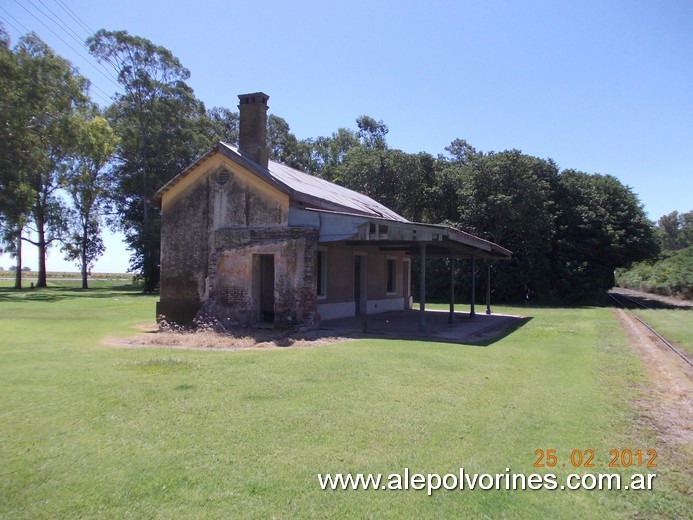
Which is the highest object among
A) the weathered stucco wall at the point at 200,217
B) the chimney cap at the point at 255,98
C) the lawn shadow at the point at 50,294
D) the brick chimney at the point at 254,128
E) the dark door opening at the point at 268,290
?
the chimney cap at the point at 255,98

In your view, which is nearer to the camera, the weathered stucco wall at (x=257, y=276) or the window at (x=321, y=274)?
the weathered stucco wall at (x=257, y=276)

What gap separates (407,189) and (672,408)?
3043 cm

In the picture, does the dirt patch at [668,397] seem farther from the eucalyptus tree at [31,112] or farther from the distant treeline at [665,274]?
the eucalyptus tree at [31,112]

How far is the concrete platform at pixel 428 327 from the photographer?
1400cm

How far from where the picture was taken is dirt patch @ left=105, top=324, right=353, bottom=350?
12477 mm

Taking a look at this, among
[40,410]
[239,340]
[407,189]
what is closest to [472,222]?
[407,189]

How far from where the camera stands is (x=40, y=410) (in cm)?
606

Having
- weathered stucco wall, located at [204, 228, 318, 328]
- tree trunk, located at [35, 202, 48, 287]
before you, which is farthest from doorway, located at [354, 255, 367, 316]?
tree trunk, located at [35, 202, 48, 287]

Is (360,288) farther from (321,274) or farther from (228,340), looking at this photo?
(228,340)

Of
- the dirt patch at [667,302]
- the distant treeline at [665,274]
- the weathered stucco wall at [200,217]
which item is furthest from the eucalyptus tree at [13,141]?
the distant treeline at [665,274]

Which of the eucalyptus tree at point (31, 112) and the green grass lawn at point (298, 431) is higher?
the eucalyptus tree at point (31, 112)

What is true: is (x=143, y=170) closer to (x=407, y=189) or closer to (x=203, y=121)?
(x=203, y=121)

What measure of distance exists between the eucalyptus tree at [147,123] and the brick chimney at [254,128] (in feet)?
77.8

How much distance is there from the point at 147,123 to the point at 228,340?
33.1 metres
